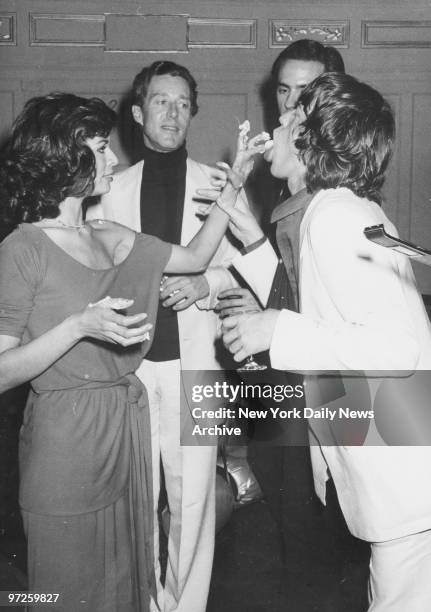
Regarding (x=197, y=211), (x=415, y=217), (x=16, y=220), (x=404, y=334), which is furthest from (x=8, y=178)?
(x=415, y=217)

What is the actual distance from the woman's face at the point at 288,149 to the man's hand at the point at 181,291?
0.52 m

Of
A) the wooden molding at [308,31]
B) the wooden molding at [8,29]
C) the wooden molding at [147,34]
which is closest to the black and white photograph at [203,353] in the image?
the wooden molding at [308,31]

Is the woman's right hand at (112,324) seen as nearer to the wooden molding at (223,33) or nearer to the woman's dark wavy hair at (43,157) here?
the woman's dark wavy hair at (43,157)

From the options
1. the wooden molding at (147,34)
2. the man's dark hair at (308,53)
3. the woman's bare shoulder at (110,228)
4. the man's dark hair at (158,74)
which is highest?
the wooden molding at (147,34)

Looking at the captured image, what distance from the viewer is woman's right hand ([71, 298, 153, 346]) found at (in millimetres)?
1188

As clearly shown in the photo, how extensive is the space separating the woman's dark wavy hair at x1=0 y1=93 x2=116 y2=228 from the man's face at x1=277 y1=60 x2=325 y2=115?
3.69ft

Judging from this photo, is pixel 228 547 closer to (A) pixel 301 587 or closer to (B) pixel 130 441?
(A) pixel 301 587

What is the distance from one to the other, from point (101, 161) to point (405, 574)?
3.54 feet

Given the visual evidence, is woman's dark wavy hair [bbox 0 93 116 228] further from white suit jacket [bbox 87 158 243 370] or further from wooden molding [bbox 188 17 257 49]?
wooden molding [bbox 188 17 257 49]

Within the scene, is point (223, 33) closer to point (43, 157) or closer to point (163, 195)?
point (163, 195)

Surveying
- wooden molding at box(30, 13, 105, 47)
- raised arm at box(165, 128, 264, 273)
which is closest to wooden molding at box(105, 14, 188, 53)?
wooden molding at box(30, 13, 105, 47)

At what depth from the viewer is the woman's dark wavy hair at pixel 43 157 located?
1400 millimetres

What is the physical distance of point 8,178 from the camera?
55.4 inches

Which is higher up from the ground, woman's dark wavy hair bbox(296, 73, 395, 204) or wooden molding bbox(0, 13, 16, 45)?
wooden molding bbox(0, 13, 16, 45)
